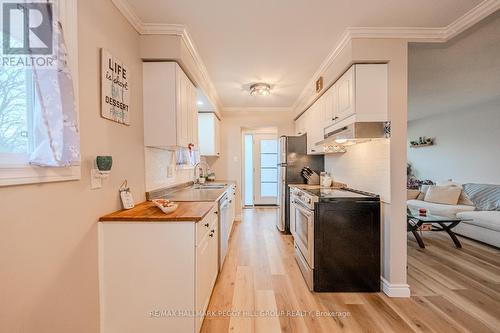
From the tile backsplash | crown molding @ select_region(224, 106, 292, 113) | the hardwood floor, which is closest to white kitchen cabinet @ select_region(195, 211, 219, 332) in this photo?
the hardwood floor

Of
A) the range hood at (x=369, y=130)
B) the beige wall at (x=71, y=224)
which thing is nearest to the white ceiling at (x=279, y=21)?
the beige wall at (x=71, y=224)

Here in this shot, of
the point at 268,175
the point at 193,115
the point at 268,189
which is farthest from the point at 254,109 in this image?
the point at 268,189

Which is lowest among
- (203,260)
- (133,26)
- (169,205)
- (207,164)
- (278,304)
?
(278,304)

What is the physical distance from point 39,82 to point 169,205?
1.01 m

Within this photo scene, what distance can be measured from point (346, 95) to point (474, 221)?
3.17 metres

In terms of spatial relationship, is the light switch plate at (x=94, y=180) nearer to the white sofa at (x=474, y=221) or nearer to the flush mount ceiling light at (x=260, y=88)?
the flush mount ceiling light at (x=260, y=88)

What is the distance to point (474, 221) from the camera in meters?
3.54

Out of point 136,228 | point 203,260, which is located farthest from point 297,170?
point 136,228

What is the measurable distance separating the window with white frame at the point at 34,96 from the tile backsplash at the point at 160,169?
1.07 meters

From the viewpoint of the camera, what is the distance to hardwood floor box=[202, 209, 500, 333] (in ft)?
5.87

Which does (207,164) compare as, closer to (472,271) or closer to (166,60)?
(166,60)

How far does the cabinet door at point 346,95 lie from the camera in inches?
87.4

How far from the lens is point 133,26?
1.98m

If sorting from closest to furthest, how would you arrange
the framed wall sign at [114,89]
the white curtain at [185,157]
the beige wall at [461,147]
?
the framed wall sign at [114,89]
the white curtain at [185,157]
the beige wall at [461,147]
